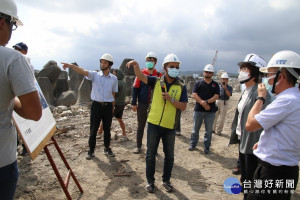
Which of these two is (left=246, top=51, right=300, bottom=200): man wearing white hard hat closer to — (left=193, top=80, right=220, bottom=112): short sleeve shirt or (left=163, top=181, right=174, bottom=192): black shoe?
(left=163, top=181, right=174, bottom=192): black shoe

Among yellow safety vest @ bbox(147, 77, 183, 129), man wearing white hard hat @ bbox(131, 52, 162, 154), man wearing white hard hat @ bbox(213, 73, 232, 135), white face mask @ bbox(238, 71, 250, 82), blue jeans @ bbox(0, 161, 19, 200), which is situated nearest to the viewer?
blue jeans @ bbox(0, 161, 19, 200)

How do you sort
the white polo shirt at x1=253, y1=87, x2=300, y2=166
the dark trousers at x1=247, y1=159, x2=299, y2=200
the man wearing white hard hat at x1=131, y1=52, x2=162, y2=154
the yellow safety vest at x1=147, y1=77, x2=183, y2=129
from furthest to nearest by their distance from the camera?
the man wearing white hard hat at x1=131, y1=52, x2=162, y2=154
the yellow safety vest at x1=147, y1=77, x2=183, y2=129
the dark trousers at x1=247, y1=159, x2=299, y2=200
the white polo shirt at x1=253, y1=87, x2=300, y2=166

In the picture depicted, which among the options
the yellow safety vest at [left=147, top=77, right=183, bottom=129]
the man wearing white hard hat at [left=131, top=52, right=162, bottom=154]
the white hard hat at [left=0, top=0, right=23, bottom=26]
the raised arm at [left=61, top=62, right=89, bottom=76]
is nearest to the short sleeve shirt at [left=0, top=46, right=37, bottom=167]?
the white hard hat at [left=0, top=0, right=23, bottom=26]

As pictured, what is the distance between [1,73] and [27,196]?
9.26ft

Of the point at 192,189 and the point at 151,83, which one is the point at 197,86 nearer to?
the point at 151,83

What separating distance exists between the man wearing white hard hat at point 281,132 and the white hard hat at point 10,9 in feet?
7.12

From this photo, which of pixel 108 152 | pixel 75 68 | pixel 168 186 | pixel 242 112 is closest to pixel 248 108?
pixel 242 112

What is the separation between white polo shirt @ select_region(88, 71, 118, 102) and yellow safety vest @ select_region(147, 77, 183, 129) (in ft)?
5.07

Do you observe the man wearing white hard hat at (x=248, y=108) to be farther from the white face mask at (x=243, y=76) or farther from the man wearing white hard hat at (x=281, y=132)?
the man wearing white hard hat at (x=281, y=132)

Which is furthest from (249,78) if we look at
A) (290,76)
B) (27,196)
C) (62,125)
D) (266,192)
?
(62,125)

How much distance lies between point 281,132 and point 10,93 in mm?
2202

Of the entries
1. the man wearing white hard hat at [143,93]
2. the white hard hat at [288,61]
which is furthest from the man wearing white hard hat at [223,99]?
the white hard hat at [288,61]

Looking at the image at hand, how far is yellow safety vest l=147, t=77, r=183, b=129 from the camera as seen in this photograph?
3291mm

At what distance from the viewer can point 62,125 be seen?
709cm
